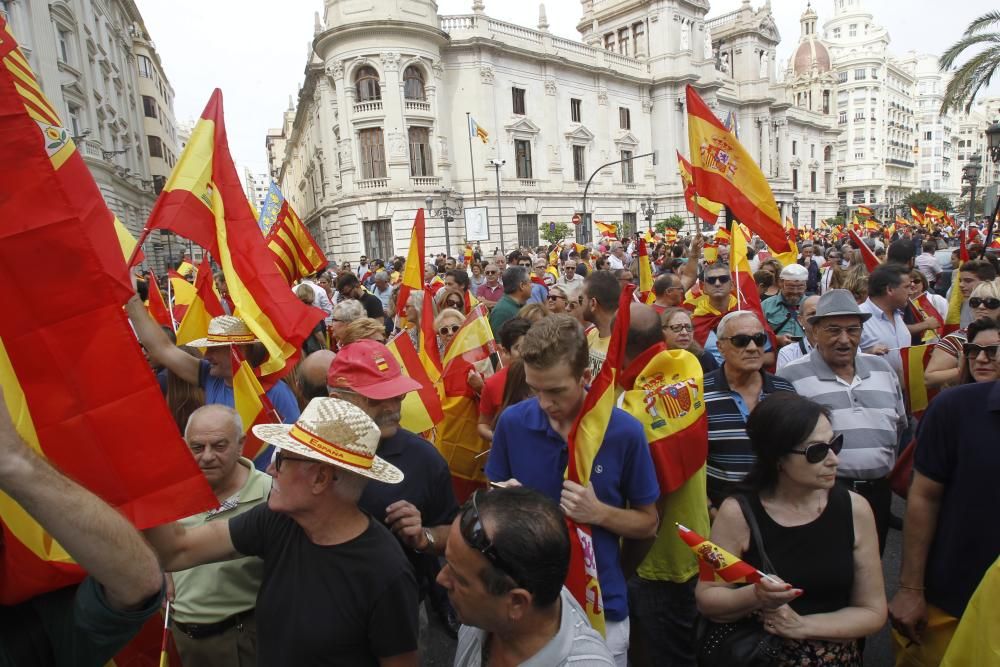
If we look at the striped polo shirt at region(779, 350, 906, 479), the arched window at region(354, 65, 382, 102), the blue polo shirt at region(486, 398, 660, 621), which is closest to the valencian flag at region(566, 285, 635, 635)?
the blue polo shirt at region(486, 398, 660, 621)

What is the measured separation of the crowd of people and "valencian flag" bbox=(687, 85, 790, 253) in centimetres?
275

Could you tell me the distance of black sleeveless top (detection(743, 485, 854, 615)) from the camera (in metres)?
2.06

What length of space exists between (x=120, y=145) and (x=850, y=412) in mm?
39102

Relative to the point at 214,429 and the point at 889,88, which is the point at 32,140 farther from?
the point at 889,88

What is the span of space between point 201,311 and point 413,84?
3028cm

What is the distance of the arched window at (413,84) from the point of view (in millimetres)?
31719

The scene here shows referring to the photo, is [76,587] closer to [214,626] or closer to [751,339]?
[214,626]

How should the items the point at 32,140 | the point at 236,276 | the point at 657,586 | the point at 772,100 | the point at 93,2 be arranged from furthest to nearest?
1. the point at 772,100
2. the point at 93,2
3. the point at 236,276
4. the point at 657,586
5. the point at 32,140

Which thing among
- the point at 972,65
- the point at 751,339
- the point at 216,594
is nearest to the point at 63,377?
the point at 216,594

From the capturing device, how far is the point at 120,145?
109 feet

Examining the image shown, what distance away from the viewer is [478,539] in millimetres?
1464

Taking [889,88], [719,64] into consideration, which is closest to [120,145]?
[719,64]

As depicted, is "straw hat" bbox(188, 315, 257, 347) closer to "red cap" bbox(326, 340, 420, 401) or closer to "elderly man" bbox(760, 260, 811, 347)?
"red cap" bbox(326, 340, 420, 401)

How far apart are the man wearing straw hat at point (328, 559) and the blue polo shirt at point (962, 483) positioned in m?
1.98
